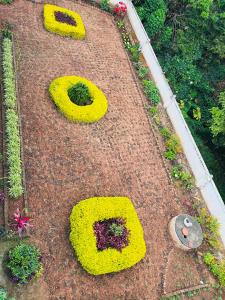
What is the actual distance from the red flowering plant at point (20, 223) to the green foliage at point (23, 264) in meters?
0.50

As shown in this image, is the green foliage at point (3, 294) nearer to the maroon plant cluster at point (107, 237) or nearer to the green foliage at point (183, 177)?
the maroon plant cluster at point (107, 237)

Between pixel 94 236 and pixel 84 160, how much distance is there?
3.43 metres

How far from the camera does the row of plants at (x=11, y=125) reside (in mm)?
11914

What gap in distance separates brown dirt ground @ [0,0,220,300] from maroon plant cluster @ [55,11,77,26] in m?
0.91

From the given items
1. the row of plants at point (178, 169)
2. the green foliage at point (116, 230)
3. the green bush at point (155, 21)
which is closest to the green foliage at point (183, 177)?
the row of plants at point (178, 169)

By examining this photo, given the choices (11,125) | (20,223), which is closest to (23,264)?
(20,223)

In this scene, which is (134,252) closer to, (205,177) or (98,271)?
(98,271)

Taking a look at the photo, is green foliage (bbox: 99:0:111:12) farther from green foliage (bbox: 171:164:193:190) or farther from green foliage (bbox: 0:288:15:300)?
green foliage (bbox: 0:288:15:300)

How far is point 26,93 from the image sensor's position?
15109 mm

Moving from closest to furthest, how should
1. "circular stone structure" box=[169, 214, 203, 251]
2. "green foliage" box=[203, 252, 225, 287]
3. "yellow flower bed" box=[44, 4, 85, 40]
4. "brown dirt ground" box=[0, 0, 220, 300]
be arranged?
"brown dirt ground" box=[0, 0, 220, 300]
"circular stone structure" box=[169, 214, 203, 251]
"green foliage" box=[203, 252, 225, 287]
"yellow flower bed" box=[44, 4, 85, 40]

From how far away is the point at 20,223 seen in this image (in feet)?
35.2

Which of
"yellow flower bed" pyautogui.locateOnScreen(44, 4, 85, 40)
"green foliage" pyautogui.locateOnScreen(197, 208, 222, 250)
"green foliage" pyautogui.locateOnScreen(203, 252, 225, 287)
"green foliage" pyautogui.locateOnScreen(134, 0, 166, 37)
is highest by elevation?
"green foliage" pyautogui.locateOnScreen(134, 0, 166, 37)

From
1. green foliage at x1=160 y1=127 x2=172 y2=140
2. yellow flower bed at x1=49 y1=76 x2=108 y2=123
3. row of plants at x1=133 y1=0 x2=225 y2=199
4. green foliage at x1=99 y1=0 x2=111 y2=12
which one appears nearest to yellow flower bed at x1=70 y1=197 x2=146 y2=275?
yellow flower bed at x1=49 y1=76 x2=108 y2=123

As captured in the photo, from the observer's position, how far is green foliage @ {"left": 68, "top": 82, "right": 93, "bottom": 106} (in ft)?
50.9
